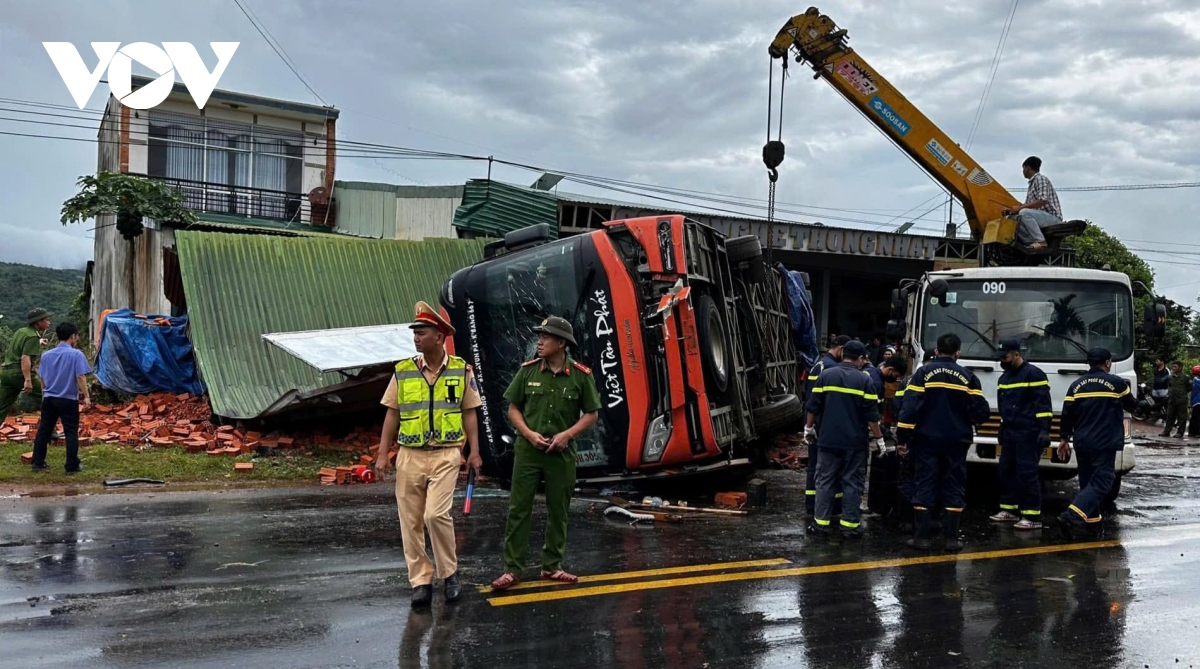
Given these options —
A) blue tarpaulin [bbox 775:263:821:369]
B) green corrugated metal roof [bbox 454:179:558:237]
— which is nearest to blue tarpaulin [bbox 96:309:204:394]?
green corrugated metal roof [bbox 454:179:558:237]

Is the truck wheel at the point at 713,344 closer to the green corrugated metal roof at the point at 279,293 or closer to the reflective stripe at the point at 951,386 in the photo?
the reflective stripe at the point at 951,386

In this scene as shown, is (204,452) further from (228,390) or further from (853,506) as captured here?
(853,506)

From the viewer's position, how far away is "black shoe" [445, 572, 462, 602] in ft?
17.6

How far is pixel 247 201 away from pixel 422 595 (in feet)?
70.3

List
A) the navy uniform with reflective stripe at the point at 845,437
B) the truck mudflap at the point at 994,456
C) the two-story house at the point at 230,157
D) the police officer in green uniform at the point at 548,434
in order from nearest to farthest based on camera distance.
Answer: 1. the police officer in green uniform at the point at 548,434
2. the navy uniform with reflective stripe at the point at 845,437
3. the truck mudflap at the point at 994,456
4. the two-story house at the point at 230,157

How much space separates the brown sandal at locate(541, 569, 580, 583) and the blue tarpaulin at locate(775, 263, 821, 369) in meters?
8.10

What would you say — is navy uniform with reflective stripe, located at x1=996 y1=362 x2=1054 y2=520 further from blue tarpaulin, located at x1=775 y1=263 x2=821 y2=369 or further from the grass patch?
the grass patch

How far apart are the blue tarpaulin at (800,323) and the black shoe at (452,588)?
8752mm

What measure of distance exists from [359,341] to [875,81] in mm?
8343

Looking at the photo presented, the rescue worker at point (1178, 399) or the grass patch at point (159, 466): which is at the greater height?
the rescue worker at point (1178, 399)

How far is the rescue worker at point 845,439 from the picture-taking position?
754 cm

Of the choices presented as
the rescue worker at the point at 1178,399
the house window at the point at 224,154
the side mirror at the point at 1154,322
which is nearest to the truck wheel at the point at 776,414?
the side mirror at the point at 1154,322

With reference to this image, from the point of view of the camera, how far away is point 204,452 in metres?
11.0

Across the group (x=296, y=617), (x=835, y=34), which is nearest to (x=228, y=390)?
(x=296, y=617)
